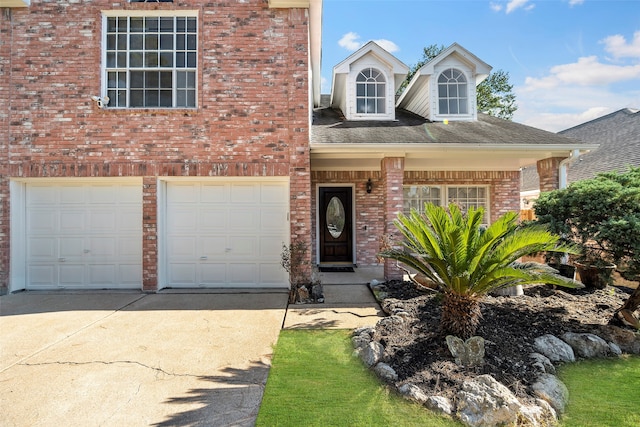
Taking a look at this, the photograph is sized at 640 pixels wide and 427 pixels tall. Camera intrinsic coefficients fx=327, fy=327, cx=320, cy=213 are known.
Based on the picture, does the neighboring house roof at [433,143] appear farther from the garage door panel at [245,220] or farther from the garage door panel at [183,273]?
the garage door panel at [183,273]

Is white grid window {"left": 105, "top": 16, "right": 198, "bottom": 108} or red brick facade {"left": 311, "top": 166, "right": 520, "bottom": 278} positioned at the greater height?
white grid window {"left": 105, "top": 16, "right": 198, "bottom": 108}

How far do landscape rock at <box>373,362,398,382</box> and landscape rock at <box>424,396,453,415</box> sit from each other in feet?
1.45

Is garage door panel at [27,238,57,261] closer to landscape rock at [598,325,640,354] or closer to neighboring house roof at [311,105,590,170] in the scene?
neighboring house roof at [311,105,590,170]

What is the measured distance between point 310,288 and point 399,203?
2676mm

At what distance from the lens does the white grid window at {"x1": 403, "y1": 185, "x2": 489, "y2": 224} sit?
32.3ft

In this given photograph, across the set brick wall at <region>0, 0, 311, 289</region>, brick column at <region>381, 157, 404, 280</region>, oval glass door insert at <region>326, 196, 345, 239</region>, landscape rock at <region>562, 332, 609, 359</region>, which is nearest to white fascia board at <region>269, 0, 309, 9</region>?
brick wall at <region>0, 0, 311, 289</region>

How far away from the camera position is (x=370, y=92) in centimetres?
906

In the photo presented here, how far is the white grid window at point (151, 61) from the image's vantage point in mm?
6949

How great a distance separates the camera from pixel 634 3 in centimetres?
888

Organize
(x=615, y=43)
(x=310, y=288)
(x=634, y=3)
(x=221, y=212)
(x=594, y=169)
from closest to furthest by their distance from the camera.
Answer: (x=310, y=288) < (x=221, y=212) < (x=634, y=3) < (x=615, y=43) < (x=594, y=169)

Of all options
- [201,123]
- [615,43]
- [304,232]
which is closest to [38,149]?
[201,123]

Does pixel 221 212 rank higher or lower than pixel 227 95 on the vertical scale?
lower

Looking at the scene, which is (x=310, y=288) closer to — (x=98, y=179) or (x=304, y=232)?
(x=304, y=232)

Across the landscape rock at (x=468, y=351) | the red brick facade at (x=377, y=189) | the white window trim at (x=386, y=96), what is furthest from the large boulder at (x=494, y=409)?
the white window trim at (x=386, y=96)
